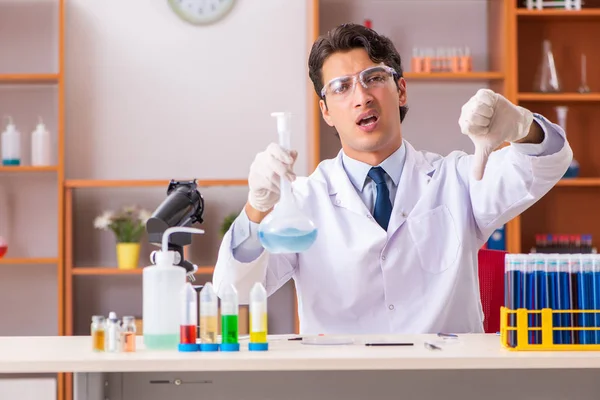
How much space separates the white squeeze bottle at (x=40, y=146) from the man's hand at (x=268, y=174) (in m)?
2.24

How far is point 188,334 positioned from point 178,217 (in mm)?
306

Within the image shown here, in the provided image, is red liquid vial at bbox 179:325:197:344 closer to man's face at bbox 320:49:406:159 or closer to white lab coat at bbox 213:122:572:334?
white lab coat at bbox 213:122:572:334

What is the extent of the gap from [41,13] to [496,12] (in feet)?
6.97

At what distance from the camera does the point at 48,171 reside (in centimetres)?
393

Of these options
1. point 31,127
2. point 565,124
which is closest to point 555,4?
point 565,124

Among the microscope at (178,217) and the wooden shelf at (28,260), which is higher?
the microscope at (178,217)

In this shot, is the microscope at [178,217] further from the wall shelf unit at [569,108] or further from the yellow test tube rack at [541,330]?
the wall shelf unit at [569,108]

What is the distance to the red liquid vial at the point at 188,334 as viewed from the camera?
1.42 metres

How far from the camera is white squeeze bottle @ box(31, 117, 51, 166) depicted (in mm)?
3822

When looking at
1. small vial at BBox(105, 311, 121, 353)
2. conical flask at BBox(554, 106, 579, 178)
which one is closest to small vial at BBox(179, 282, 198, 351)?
small vial at BBox(105, 311, 121, 353)

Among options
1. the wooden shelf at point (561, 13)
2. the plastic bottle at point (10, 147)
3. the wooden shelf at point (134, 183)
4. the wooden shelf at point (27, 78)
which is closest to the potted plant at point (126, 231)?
the wooden shelf at point (134, 183)

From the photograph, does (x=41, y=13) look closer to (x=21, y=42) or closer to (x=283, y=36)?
(x=21, y=42)

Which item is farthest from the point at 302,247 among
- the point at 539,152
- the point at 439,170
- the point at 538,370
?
the point at 439,170

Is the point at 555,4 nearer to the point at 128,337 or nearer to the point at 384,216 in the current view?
the point at 384,216
